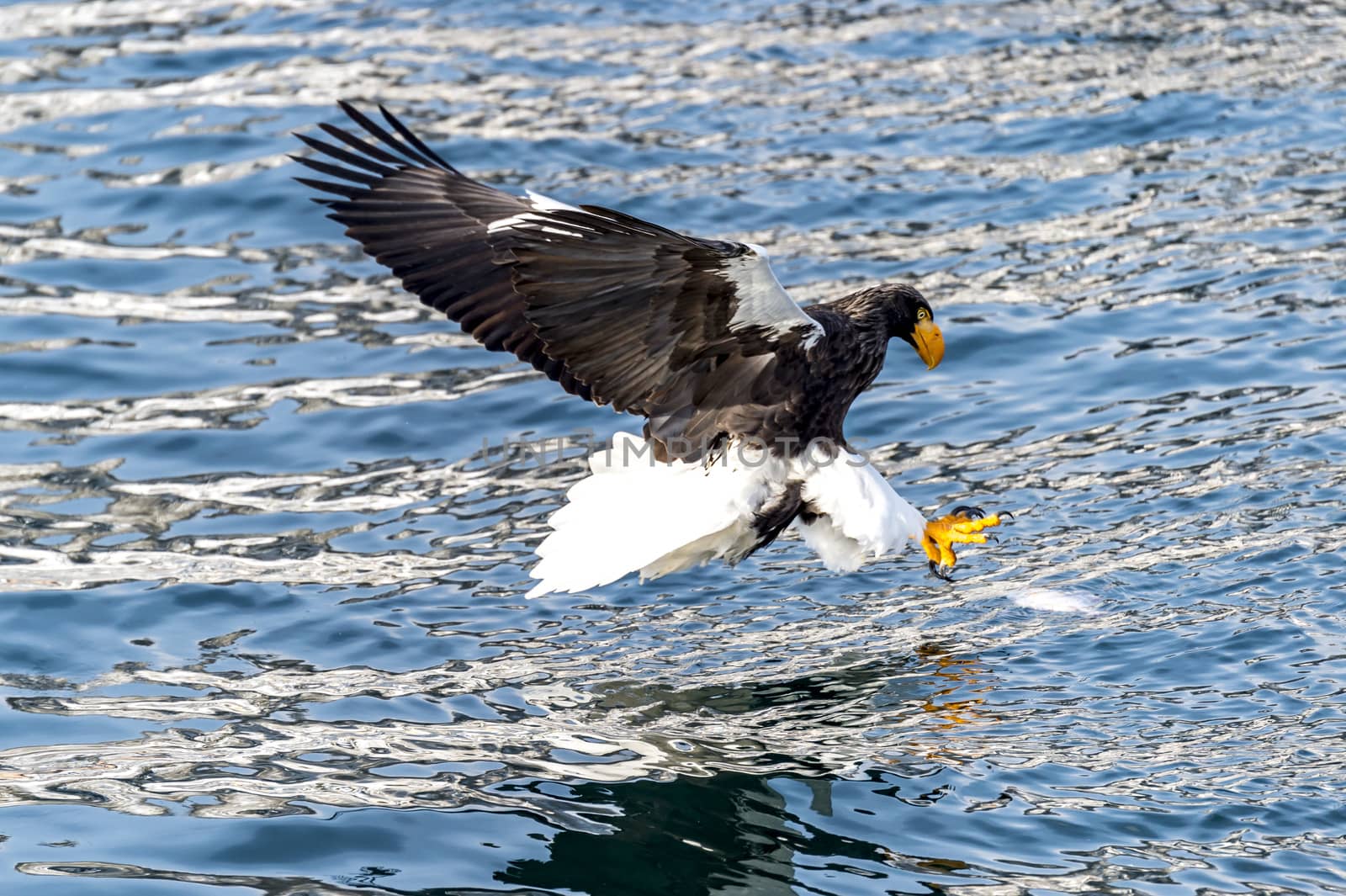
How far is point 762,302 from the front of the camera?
4637 mm

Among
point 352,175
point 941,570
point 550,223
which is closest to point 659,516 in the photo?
point 941,570

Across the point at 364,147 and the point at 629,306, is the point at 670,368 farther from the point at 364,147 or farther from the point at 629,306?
the point at 364,147

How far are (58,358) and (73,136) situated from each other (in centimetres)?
287

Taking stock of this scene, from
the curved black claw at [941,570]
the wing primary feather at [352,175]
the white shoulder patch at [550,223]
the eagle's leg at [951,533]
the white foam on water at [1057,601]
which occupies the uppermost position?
the wing primary feather at [352,175]

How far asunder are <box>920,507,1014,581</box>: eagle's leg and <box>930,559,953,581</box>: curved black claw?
0.06 ft

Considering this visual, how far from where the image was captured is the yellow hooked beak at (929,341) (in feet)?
18.4

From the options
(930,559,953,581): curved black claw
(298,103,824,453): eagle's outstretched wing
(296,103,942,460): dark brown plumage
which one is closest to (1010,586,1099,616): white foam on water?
(930,559,953,581): curved black claw

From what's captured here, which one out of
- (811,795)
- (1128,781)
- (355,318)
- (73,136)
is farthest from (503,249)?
(73,136)

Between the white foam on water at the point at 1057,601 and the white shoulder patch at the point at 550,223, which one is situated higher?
the white shoulder patch at the point at 550,223

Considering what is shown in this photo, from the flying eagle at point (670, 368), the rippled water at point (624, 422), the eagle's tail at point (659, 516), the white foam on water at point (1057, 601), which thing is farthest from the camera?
the white foam on water at point (1057, 601)

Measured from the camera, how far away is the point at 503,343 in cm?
533

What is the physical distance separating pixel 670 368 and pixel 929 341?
110 centimetres

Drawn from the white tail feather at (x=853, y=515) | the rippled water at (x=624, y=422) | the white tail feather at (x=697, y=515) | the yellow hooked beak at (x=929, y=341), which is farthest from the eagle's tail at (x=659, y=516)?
the yellow hooked beak at (x=929, y=341)

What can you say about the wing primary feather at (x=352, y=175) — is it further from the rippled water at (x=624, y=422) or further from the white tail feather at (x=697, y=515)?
the rippled water at (x=624, y=422)
